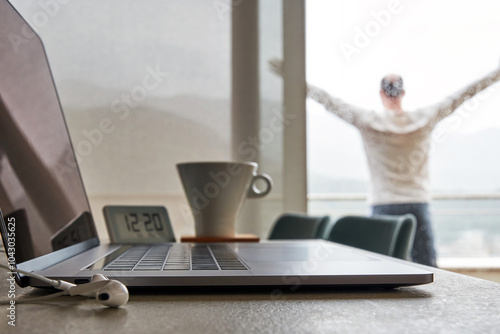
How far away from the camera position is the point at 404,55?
2.65 meters

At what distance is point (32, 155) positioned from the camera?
443 millimetres

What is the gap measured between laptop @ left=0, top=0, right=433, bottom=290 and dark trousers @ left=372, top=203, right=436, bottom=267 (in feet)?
6.13

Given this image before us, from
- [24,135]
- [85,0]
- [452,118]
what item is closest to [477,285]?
[24,135]

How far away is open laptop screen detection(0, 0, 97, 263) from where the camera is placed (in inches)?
14.6

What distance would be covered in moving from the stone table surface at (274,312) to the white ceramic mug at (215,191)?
458 mm

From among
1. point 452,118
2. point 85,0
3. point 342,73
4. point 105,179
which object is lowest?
point 105,179

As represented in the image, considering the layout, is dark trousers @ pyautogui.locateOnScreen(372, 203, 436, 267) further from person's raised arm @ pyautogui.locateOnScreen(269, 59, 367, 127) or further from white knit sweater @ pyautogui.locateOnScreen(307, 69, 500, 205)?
person's raised arm @ pyautogui.locateOnScreen(269, 59, 367, 127)

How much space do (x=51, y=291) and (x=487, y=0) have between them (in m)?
2.97

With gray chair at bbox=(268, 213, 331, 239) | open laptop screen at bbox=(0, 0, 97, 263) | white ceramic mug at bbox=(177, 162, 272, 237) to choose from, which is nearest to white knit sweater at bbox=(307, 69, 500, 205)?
gray chair at bbox=(268, 213, 331, 239)

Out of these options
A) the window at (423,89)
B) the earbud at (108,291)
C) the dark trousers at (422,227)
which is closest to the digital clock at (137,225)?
the earbud at (108,291)

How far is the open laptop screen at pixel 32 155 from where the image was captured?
0.37 meters

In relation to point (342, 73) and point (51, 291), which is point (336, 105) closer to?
point (342, 73)

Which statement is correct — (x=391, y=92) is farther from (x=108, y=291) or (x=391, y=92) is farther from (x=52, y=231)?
(x=108, y=291)

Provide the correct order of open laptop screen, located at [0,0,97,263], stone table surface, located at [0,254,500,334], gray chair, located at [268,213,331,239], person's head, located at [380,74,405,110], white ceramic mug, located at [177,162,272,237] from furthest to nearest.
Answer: person's head, located at [380,74,405,110], gray chair, located at [268,213,331,239], white ceramic mug, located at [177,162,272,237], open laptop screen, located at [0,0,97,263], stone table surface, located at [0,254,500,334]
